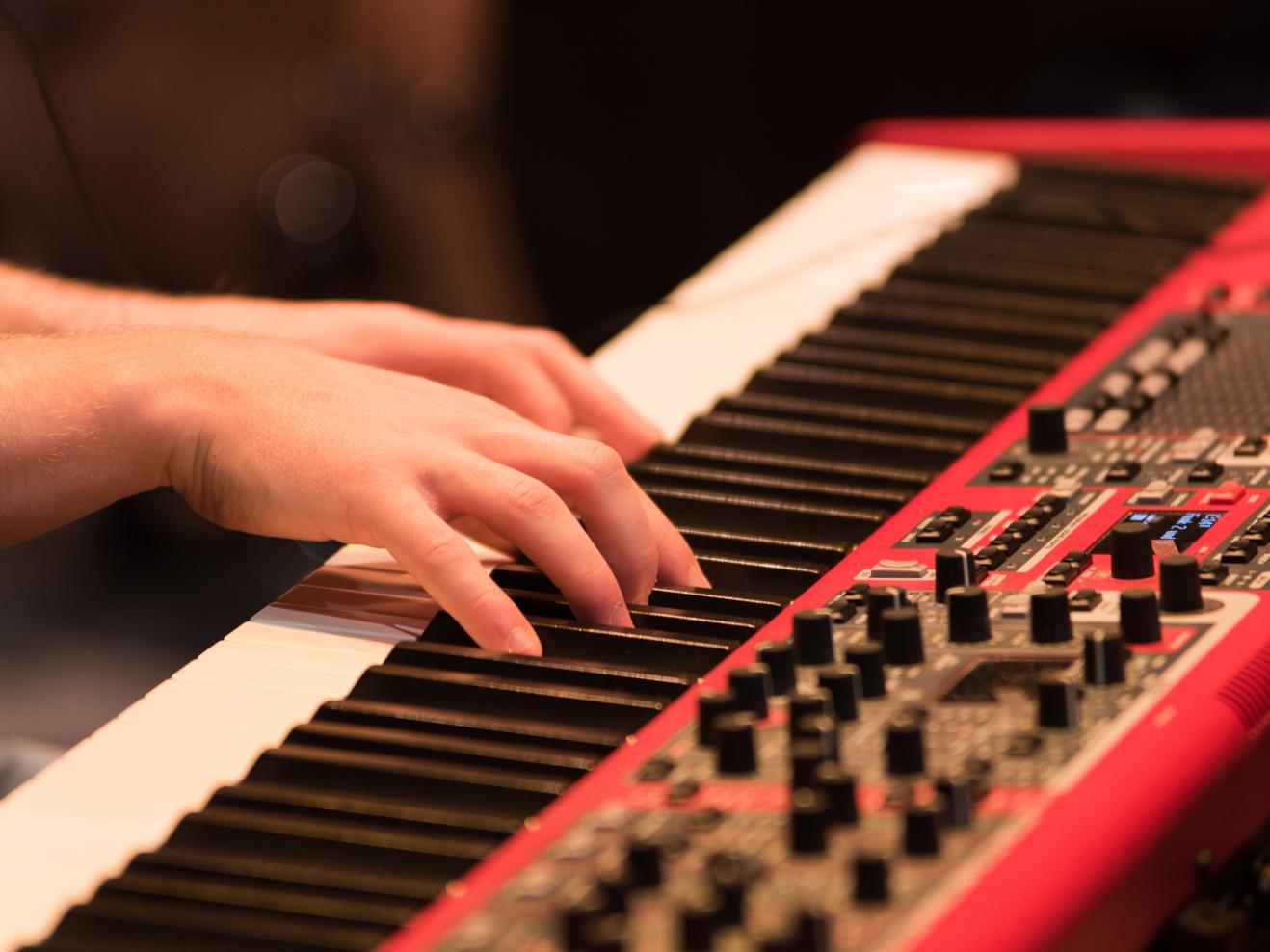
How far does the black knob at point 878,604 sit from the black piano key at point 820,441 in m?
0.37

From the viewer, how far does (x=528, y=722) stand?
107 cm

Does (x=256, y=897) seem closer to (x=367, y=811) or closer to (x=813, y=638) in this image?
(x=367, y=811)

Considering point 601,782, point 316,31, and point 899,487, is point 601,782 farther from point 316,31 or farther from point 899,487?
point 316,31

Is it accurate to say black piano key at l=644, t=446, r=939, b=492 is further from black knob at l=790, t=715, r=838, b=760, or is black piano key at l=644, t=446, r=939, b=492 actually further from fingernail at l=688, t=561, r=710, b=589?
black knob at l=790, t=715, r=838, b=760

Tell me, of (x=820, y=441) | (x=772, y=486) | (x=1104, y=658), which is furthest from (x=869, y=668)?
(x=820, y=441)

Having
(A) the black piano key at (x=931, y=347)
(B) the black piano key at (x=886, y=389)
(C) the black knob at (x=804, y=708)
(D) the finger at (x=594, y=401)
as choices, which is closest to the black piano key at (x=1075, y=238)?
(A) the black piano key at (x=931, y=347)

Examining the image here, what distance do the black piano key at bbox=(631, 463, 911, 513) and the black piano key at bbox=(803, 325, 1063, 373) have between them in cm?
33

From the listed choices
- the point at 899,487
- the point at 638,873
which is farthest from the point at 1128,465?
the point at 638,873

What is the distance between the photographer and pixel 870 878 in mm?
802

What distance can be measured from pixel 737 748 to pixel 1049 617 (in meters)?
0.22

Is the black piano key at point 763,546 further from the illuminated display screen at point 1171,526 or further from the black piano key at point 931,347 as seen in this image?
the black piano key at point 931,347

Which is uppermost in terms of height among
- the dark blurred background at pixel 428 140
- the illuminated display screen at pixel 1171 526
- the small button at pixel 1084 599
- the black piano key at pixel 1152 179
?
the black piano key at pixel 1152 179

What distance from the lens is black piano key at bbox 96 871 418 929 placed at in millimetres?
878

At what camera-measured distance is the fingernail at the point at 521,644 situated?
1.15 metres
